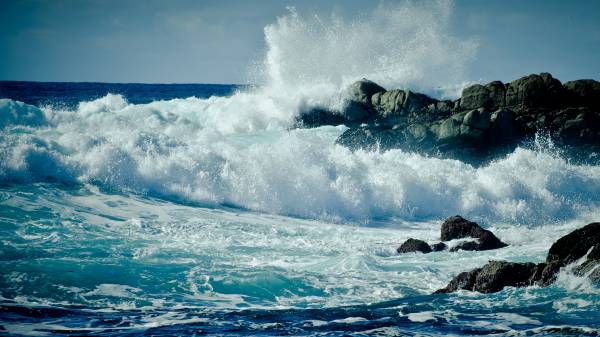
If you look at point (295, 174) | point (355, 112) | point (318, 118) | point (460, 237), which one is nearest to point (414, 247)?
point (460, 237)

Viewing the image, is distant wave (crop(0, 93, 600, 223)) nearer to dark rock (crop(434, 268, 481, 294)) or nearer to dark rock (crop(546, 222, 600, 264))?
dark rock (crop(434, 268, 481, 294))

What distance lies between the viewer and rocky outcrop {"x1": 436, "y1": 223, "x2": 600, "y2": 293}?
25.7ft

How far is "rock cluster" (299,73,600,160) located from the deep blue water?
1.23m

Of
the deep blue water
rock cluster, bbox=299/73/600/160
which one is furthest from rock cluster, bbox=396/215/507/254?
rock cluster, bbox=299/73/600/160

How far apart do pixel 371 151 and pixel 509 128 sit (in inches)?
228

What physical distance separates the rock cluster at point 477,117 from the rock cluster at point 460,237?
9814 millimetres

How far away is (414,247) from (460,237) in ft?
4.32

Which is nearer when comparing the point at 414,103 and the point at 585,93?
the point at 414,103

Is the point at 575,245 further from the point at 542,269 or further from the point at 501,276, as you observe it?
the point at 501,276

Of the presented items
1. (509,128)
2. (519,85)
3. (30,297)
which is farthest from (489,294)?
(519,85)

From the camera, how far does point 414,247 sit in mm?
11367

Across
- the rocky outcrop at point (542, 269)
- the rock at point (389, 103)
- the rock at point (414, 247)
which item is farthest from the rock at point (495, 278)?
the rock at point (389, 103)

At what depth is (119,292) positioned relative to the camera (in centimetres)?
793

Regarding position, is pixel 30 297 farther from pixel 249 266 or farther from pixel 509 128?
pixel 509 128
